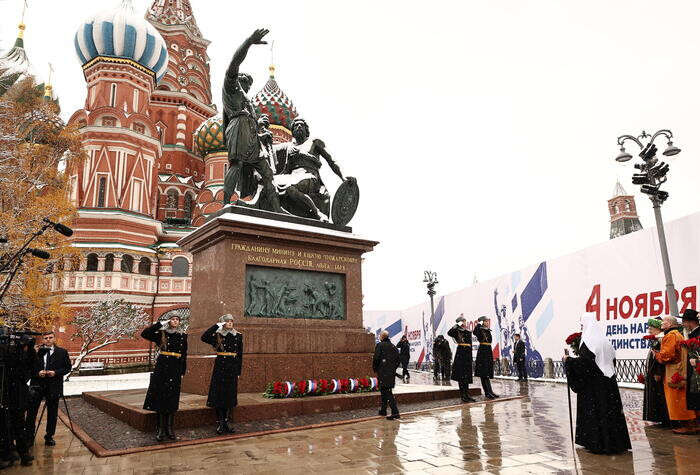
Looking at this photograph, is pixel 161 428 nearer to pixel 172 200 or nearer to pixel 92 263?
pixel 92 263

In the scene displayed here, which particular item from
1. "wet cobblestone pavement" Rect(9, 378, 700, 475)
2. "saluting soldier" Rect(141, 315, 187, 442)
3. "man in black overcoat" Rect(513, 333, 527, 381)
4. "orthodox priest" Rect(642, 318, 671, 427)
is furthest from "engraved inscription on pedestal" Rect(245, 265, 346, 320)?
"man in black overcoat" Rect(513, 333, 527, 381)

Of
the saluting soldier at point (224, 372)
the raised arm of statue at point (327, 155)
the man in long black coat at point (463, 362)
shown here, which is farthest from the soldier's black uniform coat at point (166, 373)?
the raised arm of statue at point (327, 155)

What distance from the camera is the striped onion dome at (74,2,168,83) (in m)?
36.0

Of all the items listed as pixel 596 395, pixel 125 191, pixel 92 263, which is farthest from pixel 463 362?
pixel 125 191

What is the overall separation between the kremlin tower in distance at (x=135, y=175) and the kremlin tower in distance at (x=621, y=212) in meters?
73.8

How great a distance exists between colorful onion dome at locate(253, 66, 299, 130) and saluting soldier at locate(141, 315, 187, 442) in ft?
129

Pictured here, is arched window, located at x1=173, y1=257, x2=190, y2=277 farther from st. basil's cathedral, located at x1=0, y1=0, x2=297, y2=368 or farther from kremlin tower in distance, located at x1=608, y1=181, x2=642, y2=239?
→ kremlin tower in distance, located at x1=608, y1=181, x2=642, y2=239

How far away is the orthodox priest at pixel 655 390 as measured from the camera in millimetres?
7344

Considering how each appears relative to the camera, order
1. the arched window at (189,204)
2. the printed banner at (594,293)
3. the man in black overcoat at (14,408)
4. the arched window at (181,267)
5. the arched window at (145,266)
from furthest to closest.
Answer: the arched window at (189,204) < the arched window at (181,267) < the arched window at (145,266) < the printed banner at (594,293) < the man in black overcoat at (14,408)

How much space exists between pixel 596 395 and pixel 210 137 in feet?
132

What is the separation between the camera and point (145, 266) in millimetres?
33344

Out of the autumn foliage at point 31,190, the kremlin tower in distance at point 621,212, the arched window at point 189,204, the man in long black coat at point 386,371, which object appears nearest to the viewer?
the man in long black coat at point 386,371

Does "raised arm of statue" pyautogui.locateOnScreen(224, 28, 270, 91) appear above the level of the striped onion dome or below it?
below

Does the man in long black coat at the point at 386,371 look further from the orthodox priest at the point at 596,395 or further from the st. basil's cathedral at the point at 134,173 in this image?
the st. basil's cathedral at the point at 134,173
